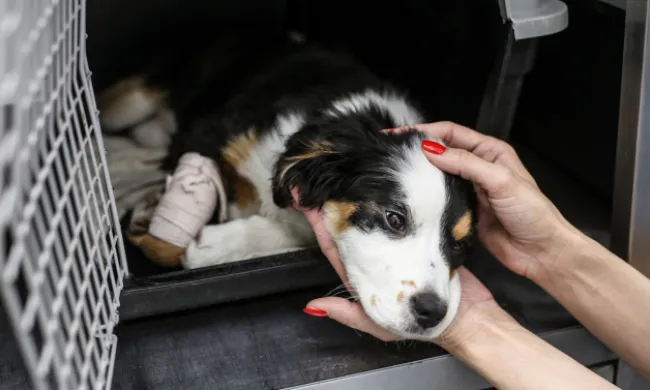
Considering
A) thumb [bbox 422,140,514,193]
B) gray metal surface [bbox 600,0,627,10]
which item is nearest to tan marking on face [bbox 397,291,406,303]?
thumb [bbox 422,140,514,193]

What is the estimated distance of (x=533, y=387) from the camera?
1070 mm

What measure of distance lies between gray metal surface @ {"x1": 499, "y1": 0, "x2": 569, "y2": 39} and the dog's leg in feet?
2.17

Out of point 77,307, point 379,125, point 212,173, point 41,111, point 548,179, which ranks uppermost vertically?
point 41,111

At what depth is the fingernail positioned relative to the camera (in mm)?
1175

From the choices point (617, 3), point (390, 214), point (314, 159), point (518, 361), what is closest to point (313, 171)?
point (314, 159)

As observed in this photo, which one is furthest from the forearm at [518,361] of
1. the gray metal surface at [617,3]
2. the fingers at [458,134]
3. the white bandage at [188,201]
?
the gray metal surface at [617,3]

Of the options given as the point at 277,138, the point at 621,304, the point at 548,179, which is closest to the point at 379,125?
the point at 277,138

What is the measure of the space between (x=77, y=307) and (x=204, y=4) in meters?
1.66

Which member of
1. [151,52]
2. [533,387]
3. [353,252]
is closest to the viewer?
[533,387]

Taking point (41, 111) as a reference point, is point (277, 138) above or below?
below

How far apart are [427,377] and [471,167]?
42 centimetres

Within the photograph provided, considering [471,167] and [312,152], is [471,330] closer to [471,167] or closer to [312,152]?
[471,167]

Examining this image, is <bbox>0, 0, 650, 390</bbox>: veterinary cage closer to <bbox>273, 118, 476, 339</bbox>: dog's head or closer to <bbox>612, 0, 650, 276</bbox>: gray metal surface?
<bbox>612, 0, 650, 276</bbox>: gray metal surface

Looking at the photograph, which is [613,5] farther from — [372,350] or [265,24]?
[265,24]
